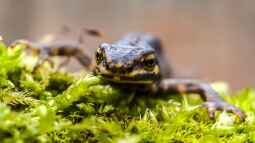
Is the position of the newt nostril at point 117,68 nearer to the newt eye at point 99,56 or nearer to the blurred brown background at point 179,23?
the newt eye at point 99,56

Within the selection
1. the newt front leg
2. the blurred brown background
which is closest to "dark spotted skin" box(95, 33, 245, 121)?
the newt front leg

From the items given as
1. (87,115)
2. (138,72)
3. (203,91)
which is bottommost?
(203,91)

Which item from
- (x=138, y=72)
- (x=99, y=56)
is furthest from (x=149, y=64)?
(x=99, y=56)

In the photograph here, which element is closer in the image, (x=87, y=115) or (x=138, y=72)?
(x=87, y=115)

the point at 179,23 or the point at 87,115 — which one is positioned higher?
the point at 87,115

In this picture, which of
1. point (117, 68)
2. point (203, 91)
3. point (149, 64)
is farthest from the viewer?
point (203, 91)

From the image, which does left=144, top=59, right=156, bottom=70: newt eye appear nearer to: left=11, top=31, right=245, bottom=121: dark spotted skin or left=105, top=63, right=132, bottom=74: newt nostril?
left=11, top=31, right=245, bottom=121: dark spotted skin

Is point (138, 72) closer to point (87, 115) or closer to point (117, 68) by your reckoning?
point (117, 68)

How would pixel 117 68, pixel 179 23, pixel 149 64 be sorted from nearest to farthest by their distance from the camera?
pixel 117 68, pixel 149 64, pixel 179 23
